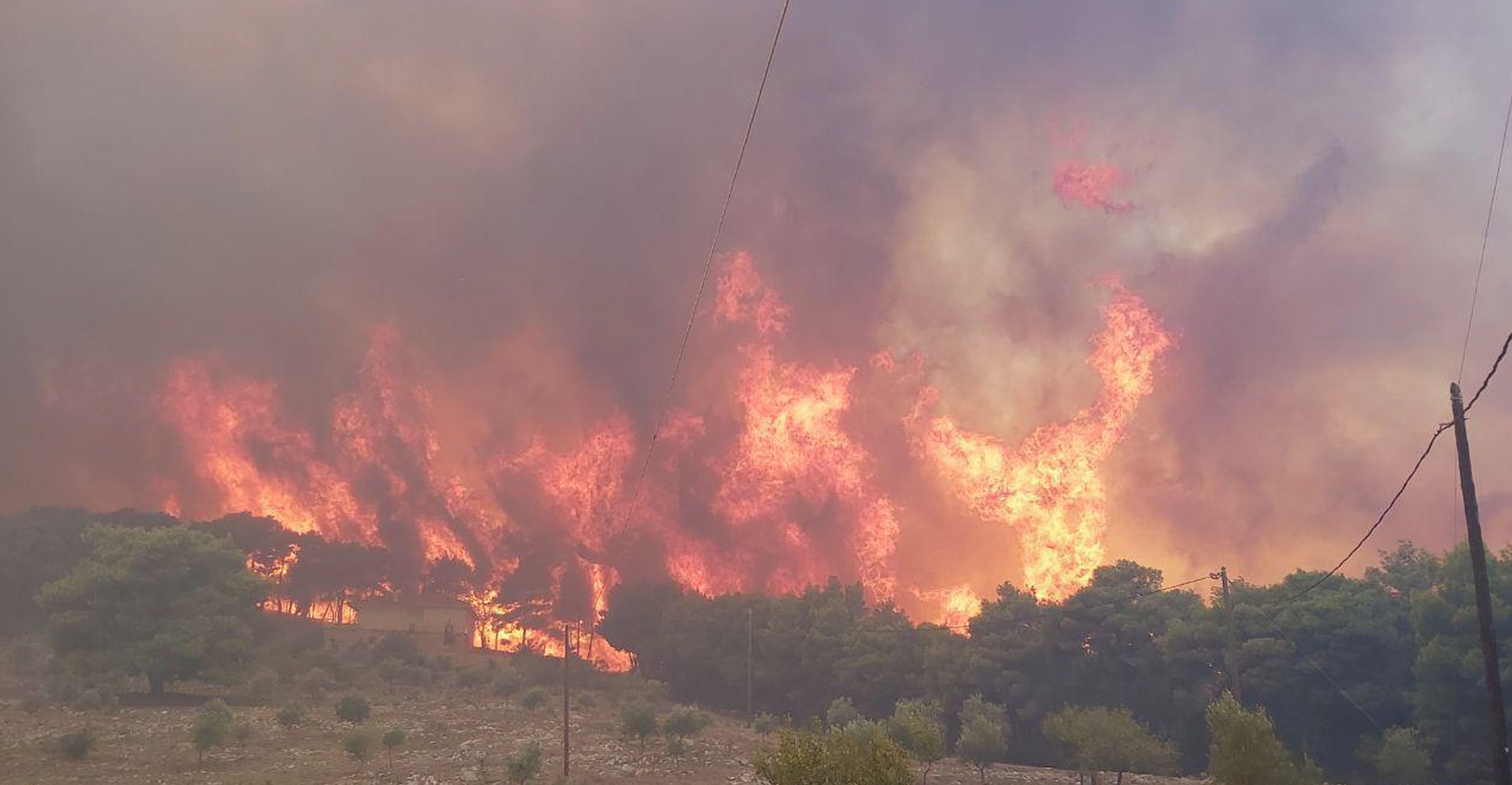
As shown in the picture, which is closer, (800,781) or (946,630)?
(800,781)

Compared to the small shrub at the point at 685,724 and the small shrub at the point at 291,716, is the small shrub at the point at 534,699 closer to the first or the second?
the small shrub at the point at 685,724

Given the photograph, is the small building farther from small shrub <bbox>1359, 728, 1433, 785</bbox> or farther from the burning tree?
small shrub <bbox>1359, 728, 1433, 785</bbox>

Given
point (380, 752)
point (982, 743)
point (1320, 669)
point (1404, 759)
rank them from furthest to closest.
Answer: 1. point (982, 743)
2. point (1320, 669)
3. point (380, 752)
4. point (1404, 759)

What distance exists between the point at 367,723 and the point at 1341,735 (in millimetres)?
75571

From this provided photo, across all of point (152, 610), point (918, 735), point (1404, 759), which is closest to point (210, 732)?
point (152, 610)

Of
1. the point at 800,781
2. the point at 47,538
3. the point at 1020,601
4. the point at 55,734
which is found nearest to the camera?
the point at 800,781

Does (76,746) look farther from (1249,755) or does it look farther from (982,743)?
(1249,755)

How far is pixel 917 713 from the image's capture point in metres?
67.4

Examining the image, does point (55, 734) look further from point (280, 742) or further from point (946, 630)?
point (946, 630)

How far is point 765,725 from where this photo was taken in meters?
82.4

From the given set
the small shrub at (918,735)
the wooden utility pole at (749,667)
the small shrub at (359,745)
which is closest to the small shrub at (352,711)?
the small shrub at (359,745)

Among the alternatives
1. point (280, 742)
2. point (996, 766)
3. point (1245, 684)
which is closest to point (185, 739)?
point (280, 742)

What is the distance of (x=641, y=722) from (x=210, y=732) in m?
28.1

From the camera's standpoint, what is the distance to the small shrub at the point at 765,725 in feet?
266
